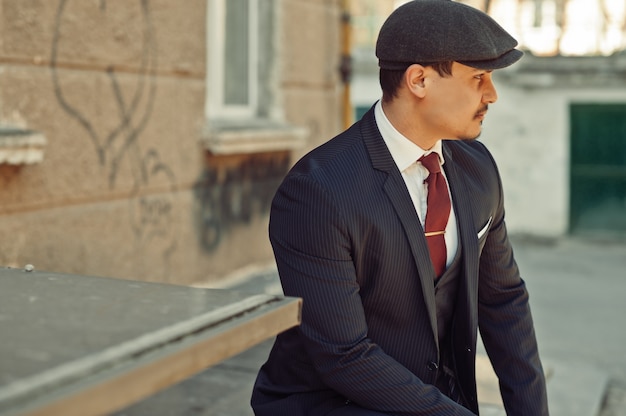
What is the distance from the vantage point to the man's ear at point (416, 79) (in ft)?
8.77

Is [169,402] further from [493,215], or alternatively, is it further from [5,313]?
[5,313]

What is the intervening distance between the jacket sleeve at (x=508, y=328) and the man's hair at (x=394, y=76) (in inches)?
18.5

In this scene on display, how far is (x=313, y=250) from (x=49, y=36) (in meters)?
2.70

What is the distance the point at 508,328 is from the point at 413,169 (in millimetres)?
538

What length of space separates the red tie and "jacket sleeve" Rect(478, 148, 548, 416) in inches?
10.5

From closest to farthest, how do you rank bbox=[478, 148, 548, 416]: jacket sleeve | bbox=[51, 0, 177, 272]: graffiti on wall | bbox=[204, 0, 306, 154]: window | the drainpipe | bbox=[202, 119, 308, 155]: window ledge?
bbox=[478, 148, 548, 416]: jacket sleeve → bbox=[51, 0, 177, 272]: graffiti on wall → bbox=[202, 119, 308, 155]: window ledge → bbox=[204, 0, 306, 154]: window → the drainpipe

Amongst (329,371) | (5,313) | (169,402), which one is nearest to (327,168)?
(329,371)

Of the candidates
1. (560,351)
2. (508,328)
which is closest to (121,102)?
(508,328)

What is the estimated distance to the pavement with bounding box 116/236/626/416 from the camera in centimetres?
430

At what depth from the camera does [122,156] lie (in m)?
5.32

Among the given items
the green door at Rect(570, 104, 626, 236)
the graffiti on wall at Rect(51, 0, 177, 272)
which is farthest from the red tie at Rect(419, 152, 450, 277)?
the green door at Rect(570, 104, 626, 236)

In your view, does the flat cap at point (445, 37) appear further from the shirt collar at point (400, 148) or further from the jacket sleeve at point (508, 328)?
the jacket sleeve at point (508, 328)

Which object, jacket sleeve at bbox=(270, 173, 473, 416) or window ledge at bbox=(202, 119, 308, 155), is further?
window ledge at bbox=(202, 119, 308, 155)

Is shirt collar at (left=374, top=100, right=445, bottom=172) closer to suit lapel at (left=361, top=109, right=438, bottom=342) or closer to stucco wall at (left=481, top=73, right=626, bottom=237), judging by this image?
suit lapel at (left=361, top=109, right=438, bottom=342)
